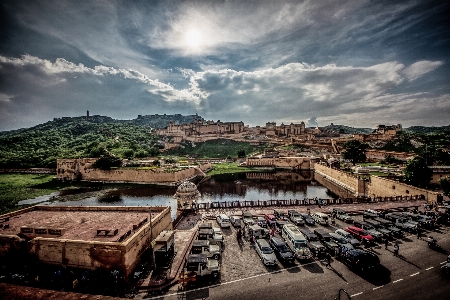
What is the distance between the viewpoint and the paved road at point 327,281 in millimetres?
10930

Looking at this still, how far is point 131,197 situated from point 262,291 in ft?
115

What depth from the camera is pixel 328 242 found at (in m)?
15.6

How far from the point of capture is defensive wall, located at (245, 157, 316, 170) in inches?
2662

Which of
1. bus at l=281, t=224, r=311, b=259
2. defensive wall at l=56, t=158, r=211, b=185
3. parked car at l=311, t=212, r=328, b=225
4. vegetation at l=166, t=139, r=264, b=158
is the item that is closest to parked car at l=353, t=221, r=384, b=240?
parked car at l=311, t=212, r=328, b=225

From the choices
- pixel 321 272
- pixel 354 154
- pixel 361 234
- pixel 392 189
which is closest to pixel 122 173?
pixel 361 234

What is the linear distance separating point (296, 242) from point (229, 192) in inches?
1117

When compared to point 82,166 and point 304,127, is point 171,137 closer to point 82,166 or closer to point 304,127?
point 82,166

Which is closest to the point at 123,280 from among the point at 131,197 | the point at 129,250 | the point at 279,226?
the point at 129,250

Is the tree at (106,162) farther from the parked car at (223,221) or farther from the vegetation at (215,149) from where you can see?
the parked car at (223,221)

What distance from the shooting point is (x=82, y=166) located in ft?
192

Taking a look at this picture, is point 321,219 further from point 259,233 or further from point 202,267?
point 202,267

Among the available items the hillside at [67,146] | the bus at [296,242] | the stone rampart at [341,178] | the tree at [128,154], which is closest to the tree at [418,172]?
the stone rampart at [341,178]

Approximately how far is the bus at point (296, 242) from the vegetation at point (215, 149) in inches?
2719

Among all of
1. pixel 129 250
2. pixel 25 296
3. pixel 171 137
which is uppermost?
pixel 171 137
